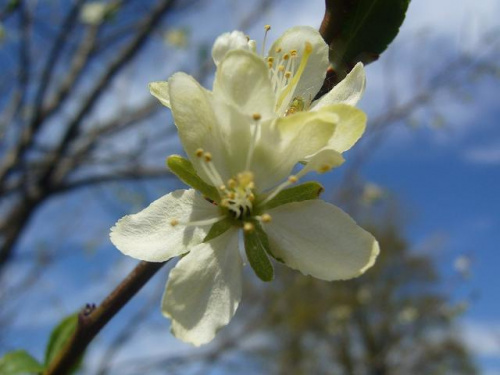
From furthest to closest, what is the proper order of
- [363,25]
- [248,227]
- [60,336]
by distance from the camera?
1. [60,336]
2. [248,227]
3. [363,25]

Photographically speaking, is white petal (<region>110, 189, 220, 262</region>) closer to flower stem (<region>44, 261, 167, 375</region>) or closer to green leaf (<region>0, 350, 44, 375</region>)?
flower stem (<region>44, 261, 167, 375</region>)

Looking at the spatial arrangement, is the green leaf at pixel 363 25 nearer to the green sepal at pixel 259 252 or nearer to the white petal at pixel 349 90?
the white petal at pixel 349 90

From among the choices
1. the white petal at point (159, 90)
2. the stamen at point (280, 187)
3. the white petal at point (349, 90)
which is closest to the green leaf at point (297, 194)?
the stamen at point (280, 187)

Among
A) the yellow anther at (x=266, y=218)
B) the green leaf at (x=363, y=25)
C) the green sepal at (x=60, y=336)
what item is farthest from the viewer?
the green sepal at (x=60, y=336)

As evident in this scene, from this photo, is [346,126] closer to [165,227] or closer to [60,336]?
[165,227]

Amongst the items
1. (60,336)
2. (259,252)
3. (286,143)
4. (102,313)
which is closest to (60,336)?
(60,336)

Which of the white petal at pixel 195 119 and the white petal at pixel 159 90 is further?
the white petal at pixel 159 90
